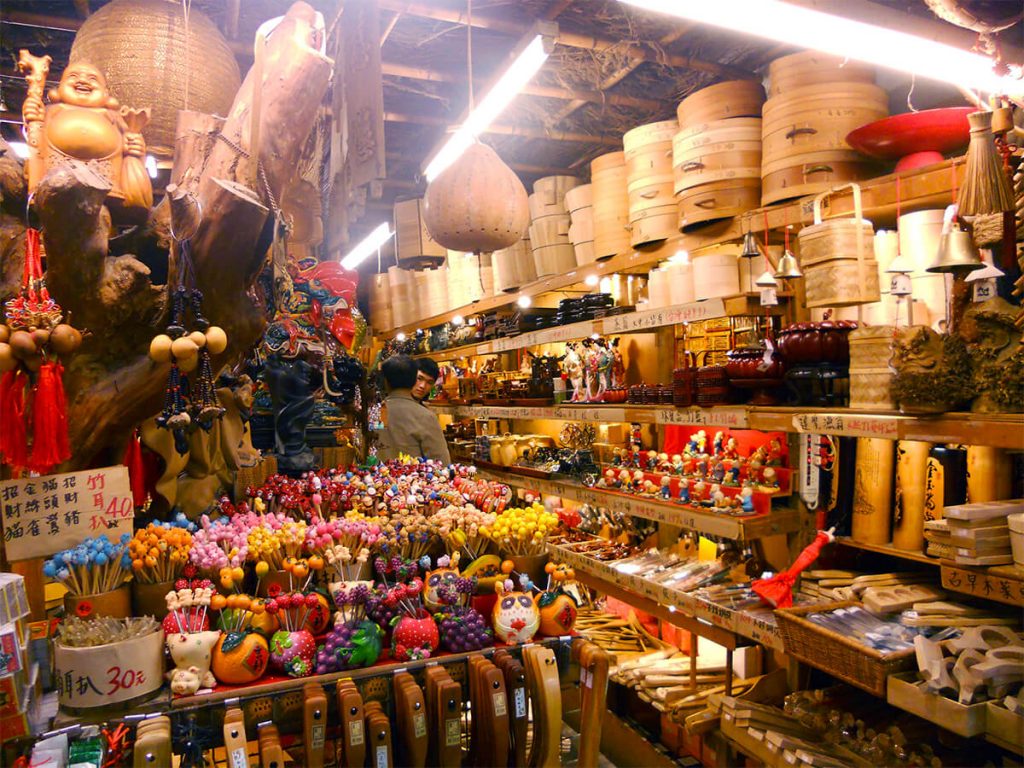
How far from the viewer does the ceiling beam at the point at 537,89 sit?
435 centimetres

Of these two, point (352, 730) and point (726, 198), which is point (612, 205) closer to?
point (726, 198)

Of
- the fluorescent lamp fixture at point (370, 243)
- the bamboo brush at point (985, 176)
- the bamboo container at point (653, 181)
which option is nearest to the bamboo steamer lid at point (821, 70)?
the bamboo container at point (653, 181)

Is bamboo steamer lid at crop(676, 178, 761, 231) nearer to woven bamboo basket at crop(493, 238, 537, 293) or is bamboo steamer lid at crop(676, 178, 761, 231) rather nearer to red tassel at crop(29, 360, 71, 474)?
woven bamboo basket at crop(493, 238, 537, 293)

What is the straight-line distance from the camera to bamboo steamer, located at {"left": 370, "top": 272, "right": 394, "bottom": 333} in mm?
7742

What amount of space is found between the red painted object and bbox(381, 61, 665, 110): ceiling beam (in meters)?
2.08

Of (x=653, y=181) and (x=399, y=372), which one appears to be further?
(x=399, y=372)

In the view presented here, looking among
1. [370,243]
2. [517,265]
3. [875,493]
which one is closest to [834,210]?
[875,493]

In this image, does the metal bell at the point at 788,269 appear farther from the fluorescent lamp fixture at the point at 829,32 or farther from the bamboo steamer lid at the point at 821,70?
the fluorescent lamp fixture at the point at 829,32

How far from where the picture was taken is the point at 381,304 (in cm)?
785

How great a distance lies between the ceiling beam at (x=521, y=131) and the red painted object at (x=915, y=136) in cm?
273

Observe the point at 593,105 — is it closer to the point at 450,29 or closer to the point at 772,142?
the point at 450,29

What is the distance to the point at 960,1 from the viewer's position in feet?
6.98

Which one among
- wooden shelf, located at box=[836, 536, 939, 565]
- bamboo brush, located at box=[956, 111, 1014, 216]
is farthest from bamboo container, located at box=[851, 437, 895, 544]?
bamboo brush, located at box=[956, 111, 1014, 216]

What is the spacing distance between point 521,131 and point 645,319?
7.02 feet
